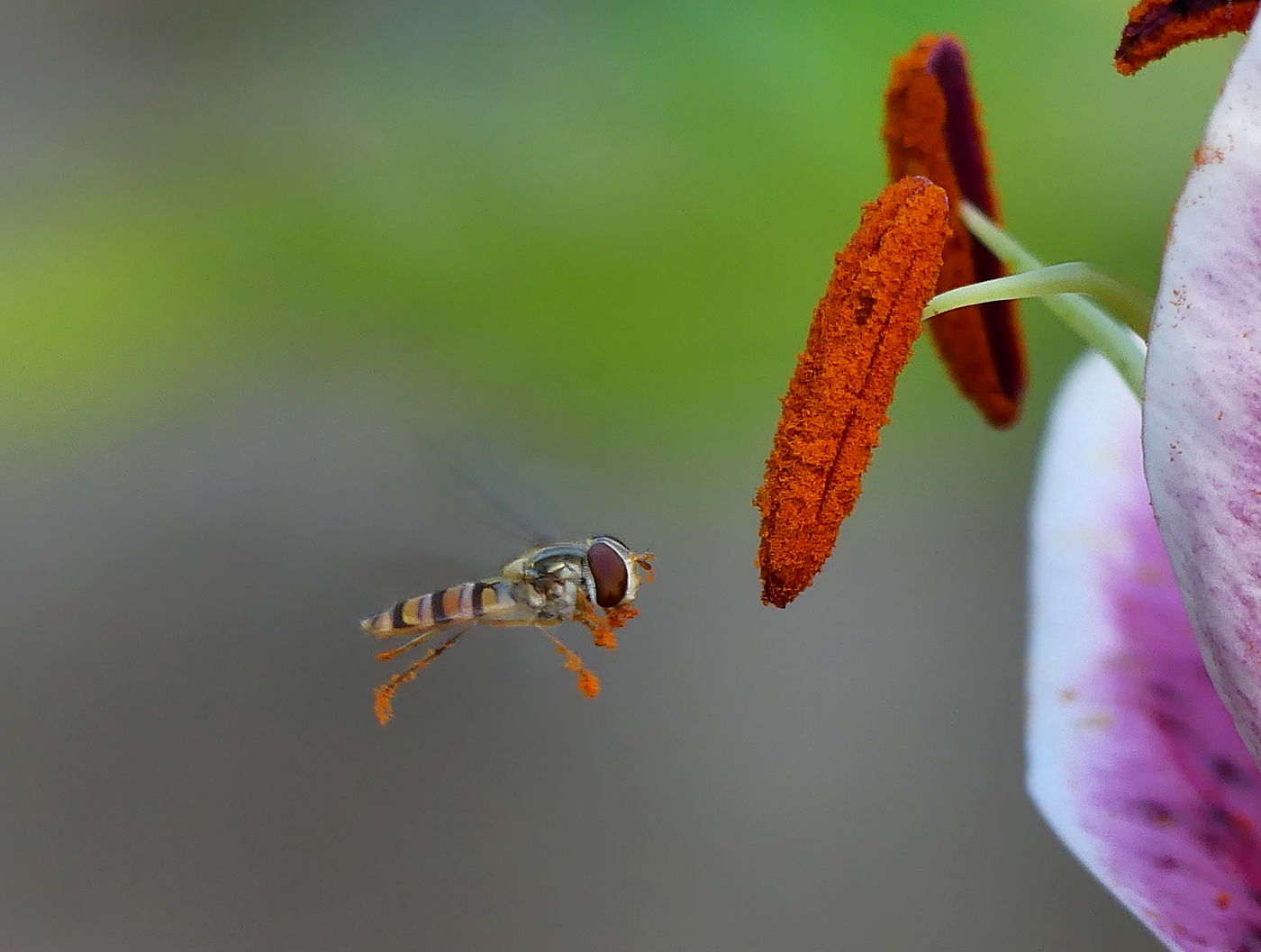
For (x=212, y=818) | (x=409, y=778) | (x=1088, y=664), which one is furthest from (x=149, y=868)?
(x=1088, y=664)

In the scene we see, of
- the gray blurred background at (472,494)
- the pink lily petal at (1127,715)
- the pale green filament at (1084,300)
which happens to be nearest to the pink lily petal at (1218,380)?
the pale green filament at (1084,300)

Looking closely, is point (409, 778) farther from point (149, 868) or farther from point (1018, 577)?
point (1018, 577)

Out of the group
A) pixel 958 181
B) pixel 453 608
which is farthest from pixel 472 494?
pixel 958 181

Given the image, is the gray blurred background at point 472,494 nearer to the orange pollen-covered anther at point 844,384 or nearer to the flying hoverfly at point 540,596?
the flying hoverfly at point 540,596

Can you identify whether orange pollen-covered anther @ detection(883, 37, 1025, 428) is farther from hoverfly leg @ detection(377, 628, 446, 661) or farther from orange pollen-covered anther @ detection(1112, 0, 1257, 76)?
hoverfly leg @ detection(377, 628, 446, 661)

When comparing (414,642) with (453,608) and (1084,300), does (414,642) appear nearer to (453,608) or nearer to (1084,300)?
(453,608)

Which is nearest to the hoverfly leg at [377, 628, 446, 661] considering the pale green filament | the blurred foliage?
the blurred foliage
